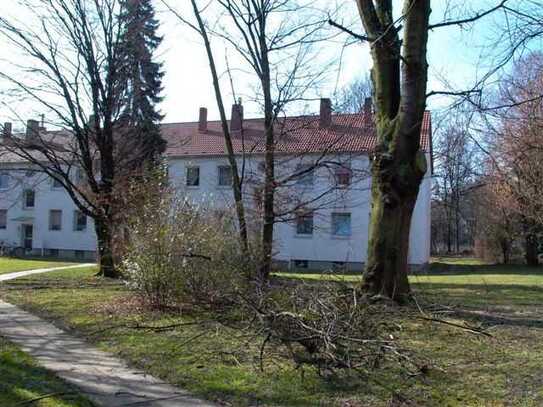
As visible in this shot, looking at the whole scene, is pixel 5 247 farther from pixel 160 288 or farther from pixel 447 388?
pixel 447 388

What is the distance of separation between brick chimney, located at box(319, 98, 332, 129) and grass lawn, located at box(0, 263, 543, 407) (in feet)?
26.2

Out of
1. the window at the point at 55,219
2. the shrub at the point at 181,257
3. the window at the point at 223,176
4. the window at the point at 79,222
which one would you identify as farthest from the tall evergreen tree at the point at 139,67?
the window at the point at 55,219

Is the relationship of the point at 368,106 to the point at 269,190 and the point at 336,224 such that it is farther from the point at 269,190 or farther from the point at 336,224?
the point at 336,224

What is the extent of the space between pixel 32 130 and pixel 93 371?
17.5 m

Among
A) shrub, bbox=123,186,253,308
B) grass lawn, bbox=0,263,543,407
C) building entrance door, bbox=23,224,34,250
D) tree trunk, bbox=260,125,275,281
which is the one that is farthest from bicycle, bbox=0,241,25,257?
shrub, bbox=123,186,253,308

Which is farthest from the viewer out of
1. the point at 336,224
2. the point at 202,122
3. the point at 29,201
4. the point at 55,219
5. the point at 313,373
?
the point at 29,201

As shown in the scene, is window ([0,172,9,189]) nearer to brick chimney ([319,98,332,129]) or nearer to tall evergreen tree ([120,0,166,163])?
tall evergreen tree ([120,0,166,163])

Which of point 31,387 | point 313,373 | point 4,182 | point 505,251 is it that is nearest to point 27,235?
point 4,182

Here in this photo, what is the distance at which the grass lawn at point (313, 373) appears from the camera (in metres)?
5.77

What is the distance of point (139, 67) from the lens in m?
24.7

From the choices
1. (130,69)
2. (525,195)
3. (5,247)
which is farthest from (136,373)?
(5,247)

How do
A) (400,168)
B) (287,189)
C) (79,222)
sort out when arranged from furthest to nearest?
(79,222) < (287,189) < (400,168)

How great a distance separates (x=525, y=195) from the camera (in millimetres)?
33094

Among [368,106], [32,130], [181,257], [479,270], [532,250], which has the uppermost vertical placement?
[368,106]
